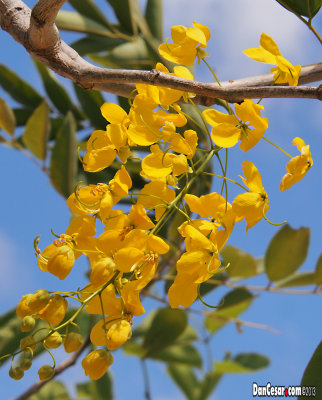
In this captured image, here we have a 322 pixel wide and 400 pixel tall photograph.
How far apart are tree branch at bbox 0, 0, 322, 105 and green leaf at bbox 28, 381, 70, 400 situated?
0.87 metres

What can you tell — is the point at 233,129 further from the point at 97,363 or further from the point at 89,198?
the point at 97,363

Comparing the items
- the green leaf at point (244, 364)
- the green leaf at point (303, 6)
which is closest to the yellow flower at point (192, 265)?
the green leaf at point (303, 6)

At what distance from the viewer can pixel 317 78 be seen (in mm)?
688

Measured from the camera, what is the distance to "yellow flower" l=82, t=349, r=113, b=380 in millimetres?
518

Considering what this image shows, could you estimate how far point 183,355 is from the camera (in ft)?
4.50

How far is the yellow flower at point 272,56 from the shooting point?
0.61m

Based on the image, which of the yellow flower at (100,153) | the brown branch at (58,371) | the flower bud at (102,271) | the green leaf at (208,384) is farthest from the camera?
the green leaf at (208,384)

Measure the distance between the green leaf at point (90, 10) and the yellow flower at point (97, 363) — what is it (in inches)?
34.5

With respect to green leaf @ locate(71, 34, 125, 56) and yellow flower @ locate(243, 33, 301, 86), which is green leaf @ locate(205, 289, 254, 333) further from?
green leaf @ locate(71, 34, 125, 56)

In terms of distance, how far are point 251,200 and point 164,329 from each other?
677 mm

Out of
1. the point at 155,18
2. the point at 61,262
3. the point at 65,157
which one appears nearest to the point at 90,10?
the point at 155,18

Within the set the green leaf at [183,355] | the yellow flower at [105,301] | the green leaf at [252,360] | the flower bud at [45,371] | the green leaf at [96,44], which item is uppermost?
the green leaf at [96,44]

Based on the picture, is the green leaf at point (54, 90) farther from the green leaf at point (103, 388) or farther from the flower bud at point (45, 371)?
the flower bud at point (45, 371)

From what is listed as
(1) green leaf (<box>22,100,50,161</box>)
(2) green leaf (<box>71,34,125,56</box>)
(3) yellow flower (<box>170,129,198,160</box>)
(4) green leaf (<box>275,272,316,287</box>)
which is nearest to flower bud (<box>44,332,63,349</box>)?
(3) yellow flower (<box>170,129,198,160</box>)
